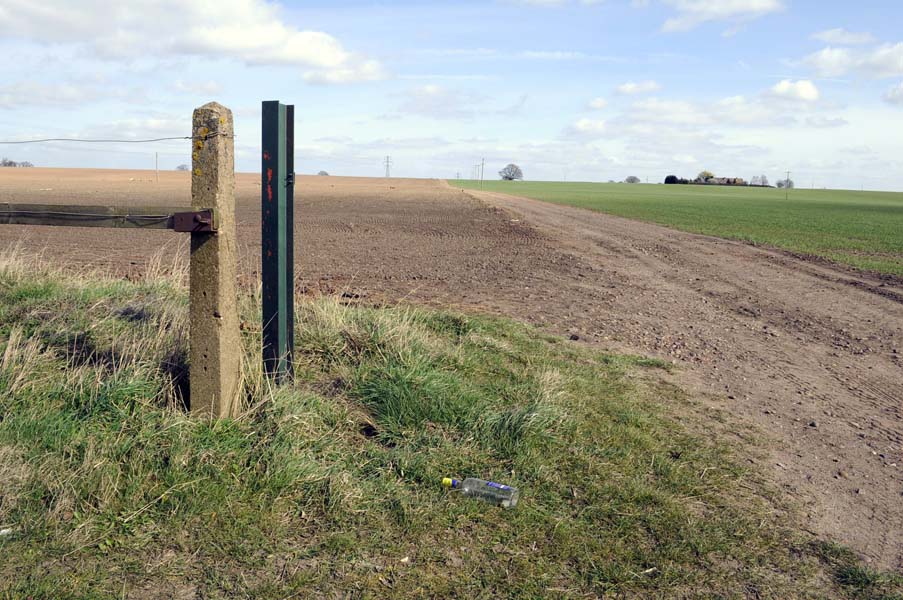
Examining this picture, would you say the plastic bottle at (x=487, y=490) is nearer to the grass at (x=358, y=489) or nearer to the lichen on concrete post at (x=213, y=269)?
the grass at (x=358, y=489)

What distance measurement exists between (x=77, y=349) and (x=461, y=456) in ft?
9.95

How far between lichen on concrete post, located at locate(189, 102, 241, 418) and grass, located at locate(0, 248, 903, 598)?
22cm

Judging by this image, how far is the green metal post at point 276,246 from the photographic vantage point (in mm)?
4930

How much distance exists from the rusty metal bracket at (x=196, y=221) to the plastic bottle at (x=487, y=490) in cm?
201

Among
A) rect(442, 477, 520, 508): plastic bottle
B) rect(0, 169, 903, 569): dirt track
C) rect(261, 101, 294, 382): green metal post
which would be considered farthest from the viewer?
rect(0, 169, 903, 569): dirt track

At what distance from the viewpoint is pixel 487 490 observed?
13.8 feet

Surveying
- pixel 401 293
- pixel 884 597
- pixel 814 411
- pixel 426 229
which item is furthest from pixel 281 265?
pixel 426 229

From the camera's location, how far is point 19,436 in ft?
13.4

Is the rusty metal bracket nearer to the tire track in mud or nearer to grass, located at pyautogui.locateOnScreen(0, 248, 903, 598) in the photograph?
grass, located at pyautogui.locateOnScreen(0, 248, 903, 598)

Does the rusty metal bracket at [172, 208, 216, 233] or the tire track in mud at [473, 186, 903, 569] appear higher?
the rusty metal bracket at [172, 208, 216, 233]

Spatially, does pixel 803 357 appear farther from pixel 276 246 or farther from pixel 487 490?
pixel 276 246

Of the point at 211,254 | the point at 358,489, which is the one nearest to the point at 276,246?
the point at 211,254

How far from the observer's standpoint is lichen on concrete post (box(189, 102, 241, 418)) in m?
4.39

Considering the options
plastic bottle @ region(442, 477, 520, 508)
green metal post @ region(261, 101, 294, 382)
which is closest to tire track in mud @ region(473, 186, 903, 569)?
plastic bottle @ region(442, 477, 520, 508)
